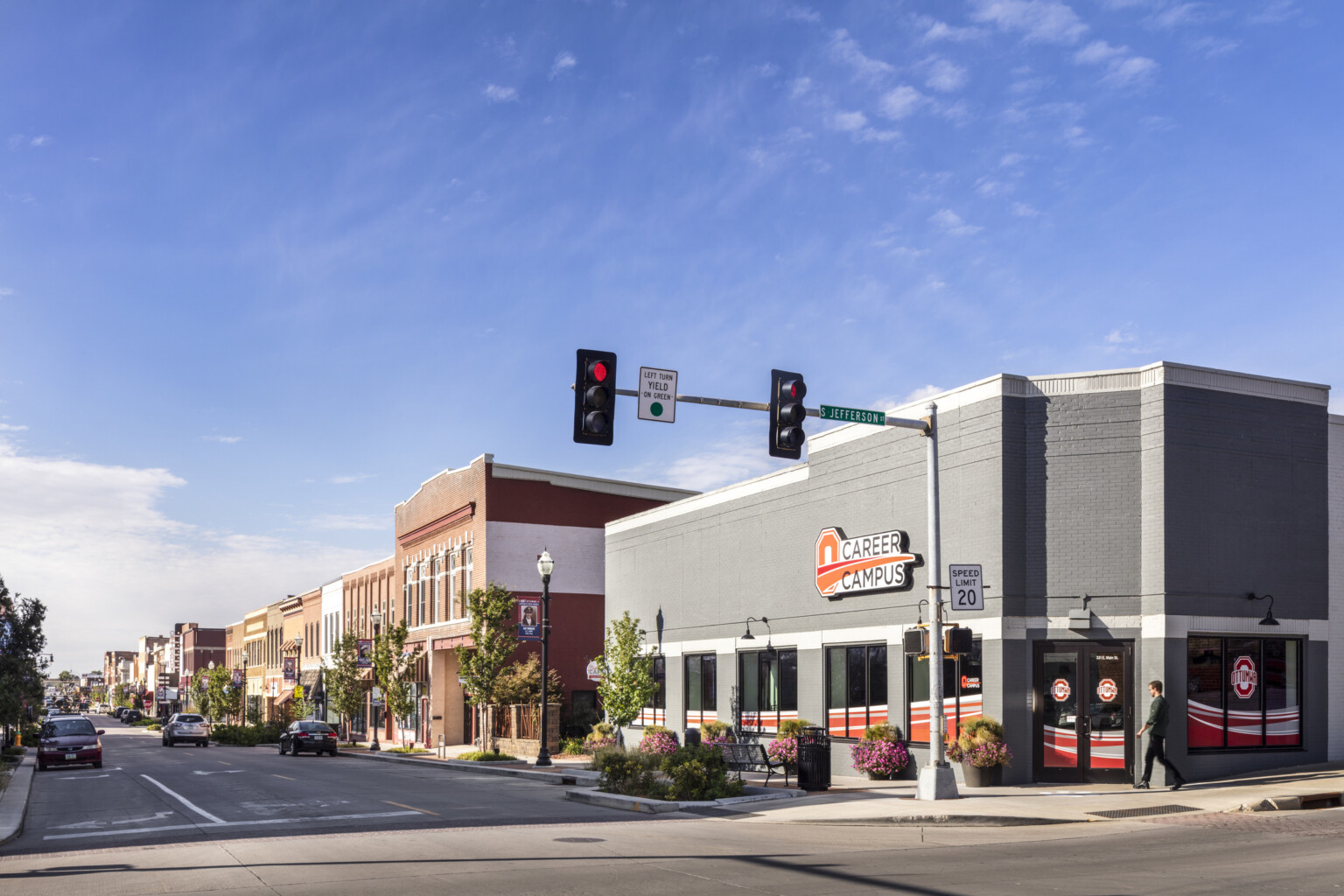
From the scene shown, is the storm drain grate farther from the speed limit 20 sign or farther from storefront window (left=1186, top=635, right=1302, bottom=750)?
the speed limit 20 sign

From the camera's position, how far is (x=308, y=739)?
162 feet

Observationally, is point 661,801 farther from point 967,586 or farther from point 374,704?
point 374,704

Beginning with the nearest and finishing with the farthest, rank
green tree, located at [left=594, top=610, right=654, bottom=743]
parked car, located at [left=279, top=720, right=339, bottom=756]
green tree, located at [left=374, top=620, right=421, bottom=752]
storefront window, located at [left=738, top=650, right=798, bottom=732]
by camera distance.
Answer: storefront window, located at [left=738, top=650, right=798, bottom=732]
green tree, located at [left=594, top=610, right=654, bottom=743]
parked car, located at [left=279, top=720, right=339, bottom=756]
green tree, located at [left=374, top=620, right=421, bottom=752]

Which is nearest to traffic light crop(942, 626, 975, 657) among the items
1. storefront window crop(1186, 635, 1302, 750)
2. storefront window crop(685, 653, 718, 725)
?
storefront window crop(1186, 635, 1302, 750)

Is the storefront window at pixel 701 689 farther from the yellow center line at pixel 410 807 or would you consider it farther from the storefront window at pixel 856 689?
the yellow center line at pixel 410 807

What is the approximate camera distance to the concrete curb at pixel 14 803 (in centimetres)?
1888

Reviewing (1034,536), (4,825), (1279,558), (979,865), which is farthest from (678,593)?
(979,865)

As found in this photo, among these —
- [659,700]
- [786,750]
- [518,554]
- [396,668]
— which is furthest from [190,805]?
[396,668]

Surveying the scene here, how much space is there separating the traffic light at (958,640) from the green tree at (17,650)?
87.4 feet

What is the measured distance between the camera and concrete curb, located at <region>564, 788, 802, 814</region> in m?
21.1

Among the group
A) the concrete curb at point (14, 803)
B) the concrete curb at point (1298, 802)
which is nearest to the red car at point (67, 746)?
the concrete curb at point (14, 803)

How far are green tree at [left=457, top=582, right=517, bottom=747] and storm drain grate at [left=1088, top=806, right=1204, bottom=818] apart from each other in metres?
26.2

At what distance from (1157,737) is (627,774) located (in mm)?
9670

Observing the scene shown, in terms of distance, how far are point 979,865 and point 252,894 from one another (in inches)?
313
